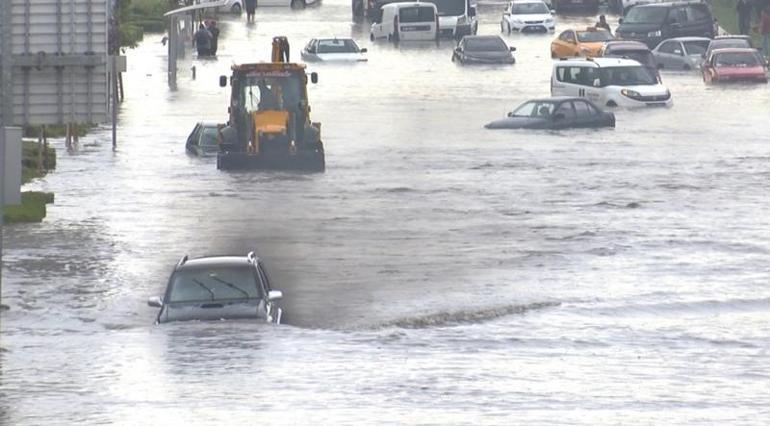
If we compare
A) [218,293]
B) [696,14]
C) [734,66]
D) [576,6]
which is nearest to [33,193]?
[218,293]

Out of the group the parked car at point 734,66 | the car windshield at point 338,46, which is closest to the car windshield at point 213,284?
the parked car at point 734,66

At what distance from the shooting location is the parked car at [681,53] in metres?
87.6

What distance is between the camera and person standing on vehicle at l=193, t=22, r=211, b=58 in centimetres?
9100

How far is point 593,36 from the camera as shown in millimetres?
89625

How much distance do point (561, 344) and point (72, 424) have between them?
28.5 feet

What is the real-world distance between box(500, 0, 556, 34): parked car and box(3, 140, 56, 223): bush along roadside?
4232cm

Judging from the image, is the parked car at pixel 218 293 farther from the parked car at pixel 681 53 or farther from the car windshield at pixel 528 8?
the car windshield at pixel 528 8

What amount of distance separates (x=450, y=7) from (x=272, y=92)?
4552 cm

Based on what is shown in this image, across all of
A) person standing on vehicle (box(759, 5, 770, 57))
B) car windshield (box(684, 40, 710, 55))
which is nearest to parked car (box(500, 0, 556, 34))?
person standing on vehicle (box(759, 5, 770, 57))

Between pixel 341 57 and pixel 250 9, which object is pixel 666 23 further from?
pixel 250 9

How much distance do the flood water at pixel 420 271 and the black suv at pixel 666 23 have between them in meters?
12.1

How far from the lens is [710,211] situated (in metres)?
51.0

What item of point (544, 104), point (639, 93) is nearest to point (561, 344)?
point (544, 104)

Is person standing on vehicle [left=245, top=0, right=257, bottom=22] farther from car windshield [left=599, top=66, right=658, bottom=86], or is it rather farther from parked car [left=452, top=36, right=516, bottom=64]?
car windshield [left=599, top=66, right=658, bottom=86]
